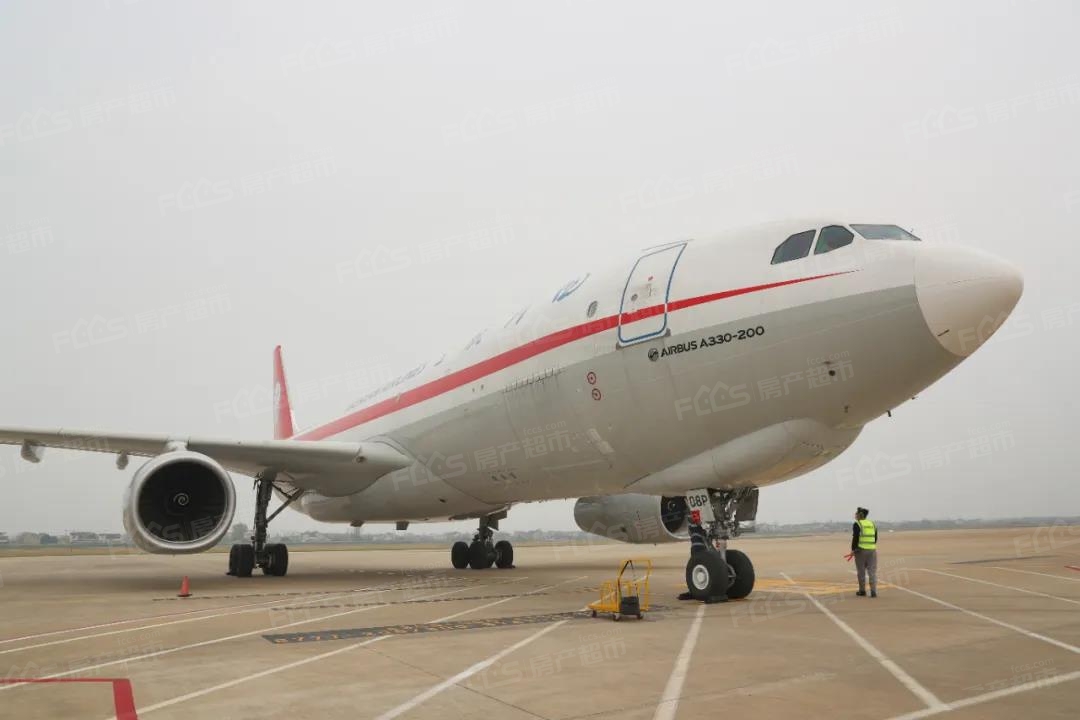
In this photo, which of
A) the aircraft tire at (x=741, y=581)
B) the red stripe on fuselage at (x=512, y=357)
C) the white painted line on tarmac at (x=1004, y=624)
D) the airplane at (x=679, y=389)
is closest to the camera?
the white painted line on tarmac at (x=1004, y=624)

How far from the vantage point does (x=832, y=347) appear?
27.7 ft

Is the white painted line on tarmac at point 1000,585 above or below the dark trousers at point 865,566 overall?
below

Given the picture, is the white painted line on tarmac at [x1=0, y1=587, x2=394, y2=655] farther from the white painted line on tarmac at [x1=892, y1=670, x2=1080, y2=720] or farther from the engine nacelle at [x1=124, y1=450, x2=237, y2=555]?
the white painted line on tarmac at [x1=892, y1=670, x2=1080, y2=720]

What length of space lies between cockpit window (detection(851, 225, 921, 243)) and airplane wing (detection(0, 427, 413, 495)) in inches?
373

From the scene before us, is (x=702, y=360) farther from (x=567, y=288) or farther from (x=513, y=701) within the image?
(x=513, y=701)

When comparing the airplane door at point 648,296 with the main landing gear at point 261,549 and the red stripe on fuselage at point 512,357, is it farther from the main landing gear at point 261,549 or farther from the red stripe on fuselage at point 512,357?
the main landing gear at point 261,549

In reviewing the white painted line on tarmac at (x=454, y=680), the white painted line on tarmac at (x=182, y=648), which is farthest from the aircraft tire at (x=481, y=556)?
the white painted line on tarmac at (x=454, y=680)

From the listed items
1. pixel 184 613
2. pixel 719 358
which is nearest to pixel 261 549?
pixel 184 613

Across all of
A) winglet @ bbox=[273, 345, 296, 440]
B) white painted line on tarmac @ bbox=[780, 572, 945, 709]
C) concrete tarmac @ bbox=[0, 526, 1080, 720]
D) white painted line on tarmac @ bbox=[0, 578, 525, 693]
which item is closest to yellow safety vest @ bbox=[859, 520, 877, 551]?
concrete tarmac @ bbox=[0, 526, 1080, 720]

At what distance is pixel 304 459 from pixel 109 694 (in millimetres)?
10773

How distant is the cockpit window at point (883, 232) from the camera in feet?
28.4

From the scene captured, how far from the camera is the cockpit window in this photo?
8.66m

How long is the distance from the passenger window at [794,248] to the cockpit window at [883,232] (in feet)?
1.66

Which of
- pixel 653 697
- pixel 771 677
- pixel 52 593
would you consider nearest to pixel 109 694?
pixel 653 697
